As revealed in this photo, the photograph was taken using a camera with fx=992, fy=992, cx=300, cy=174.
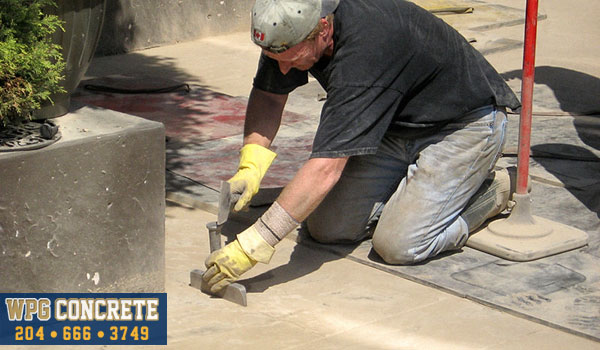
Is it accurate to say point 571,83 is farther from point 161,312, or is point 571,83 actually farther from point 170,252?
point 161,312

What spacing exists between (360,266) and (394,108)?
0.75 meters

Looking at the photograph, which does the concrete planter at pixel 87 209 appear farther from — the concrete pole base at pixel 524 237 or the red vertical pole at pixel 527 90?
the red vertical pole at pixel 527 90

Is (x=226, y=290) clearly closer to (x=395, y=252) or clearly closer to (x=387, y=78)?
(x=395, y=252)

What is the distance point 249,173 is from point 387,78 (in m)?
0.74

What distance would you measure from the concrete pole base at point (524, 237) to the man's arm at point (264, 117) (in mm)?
1041

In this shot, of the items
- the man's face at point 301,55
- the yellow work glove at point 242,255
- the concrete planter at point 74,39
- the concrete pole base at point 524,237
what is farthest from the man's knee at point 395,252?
the concrete planter at point 74,39

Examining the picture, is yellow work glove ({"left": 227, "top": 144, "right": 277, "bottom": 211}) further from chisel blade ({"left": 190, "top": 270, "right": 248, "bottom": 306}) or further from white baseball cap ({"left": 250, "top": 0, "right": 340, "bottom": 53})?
white baseball cap ({"left": 250, "top": 0, "right": 340, "bottom": 53})

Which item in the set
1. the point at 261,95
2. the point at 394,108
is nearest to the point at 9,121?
the point at 261,95

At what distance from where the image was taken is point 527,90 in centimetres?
449

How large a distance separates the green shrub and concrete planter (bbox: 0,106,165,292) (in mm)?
176

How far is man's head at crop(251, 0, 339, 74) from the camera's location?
377 centimetres

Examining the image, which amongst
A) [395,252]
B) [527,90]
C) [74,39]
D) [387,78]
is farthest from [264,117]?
[527,90]

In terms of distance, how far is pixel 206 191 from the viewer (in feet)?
16.9

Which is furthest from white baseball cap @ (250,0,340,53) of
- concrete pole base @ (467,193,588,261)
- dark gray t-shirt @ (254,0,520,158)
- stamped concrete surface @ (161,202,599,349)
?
concrete pole base @ (467,193,588,261)
